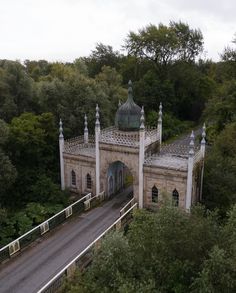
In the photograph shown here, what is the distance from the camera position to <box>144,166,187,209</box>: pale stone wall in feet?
88.6

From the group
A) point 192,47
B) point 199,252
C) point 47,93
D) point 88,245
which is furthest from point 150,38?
point 199,252

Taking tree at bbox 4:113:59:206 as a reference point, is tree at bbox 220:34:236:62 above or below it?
above

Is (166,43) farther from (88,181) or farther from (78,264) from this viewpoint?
(78,264)

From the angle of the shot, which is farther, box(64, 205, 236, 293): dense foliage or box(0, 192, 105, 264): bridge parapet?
box(0, 192, 105, 264): bridge parapet

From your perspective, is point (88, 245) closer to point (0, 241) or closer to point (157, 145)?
point (0, 241)

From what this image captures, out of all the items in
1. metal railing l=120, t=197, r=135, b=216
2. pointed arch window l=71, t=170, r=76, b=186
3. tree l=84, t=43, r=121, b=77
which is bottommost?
metal railing l=120, t=197, r=135, b=216

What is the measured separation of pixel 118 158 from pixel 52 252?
9957 mm

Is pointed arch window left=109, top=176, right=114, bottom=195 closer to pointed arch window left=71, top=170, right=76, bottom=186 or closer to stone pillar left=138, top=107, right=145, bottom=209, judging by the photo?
pointed arch window left=71, top=170, right=76, bottom=186

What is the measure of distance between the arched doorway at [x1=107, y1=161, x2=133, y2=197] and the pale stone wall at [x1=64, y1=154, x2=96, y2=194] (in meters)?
1.62

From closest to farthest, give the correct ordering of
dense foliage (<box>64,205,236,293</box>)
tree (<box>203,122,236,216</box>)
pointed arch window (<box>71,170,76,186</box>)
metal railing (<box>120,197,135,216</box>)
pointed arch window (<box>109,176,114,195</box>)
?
dense foliage (<box>64,205,236,293</box>)
metal railing (<box>120,197,135,216</box>)
tree (<box>203,122,236,216</box>)
pointed arch window (<box>109,176,114,195</box>)
pointed arch window (<box>71,170,76,186</box>)

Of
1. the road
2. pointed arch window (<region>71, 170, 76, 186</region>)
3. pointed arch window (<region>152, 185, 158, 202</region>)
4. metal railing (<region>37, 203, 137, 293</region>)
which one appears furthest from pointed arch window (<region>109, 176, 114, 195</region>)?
metal railing (<region>37, 203, 137, 293</region>)

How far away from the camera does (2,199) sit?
3127 cm

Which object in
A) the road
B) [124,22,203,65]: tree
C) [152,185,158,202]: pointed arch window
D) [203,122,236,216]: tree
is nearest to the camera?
the road

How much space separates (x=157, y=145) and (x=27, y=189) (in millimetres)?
13560
